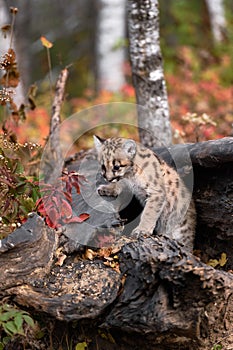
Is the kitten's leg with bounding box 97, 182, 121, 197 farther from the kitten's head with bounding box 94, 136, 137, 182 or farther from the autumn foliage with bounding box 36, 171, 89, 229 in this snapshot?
the autumn foliage with bounding box 36, 171, 89, 229

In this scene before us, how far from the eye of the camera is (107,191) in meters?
5.61

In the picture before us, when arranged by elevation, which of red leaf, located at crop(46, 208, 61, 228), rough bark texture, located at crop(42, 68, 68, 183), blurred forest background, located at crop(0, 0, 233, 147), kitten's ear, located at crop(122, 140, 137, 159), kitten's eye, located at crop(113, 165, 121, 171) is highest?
kitten's ear, located at crop(122, 140, 137, 159)

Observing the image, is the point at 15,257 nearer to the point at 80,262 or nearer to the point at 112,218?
the point at 80,262

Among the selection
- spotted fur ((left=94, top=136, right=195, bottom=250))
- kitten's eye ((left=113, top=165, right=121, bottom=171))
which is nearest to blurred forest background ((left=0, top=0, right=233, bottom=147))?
spotted fur ((left=94, top=136, right=195, bottom=250))

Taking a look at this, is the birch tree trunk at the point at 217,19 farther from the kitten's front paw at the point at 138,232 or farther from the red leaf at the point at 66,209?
the red leaf at the point at 66,209

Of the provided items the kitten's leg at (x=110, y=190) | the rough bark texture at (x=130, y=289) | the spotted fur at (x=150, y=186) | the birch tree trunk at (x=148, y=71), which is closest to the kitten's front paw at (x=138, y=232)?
the spotted fur at (x=150, y=186)

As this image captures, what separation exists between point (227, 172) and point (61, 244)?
1.60 metres

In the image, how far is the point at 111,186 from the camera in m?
5.61

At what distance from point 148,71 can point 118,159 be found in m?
2.11

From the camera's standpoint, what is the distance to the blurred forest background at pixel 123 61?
12.8 m

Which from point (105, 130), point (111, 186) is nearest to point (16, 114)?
point (111, 186)

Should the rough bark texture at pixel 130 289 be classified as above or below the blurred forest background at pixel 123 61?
above

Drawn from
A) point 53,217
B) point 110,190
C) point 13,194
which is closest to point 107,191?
point 110,190

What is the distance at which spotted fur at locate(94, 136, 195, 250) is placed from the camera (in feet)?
17.6
